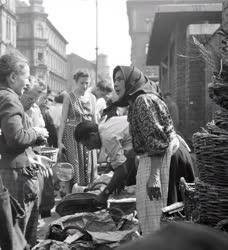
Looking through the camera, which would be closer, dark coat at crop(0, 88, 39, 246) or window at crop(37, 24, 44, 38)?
dark coat at crop(0, 88, 39, 246)

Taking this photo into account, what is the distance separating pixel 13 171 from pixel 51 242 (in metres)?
0.61

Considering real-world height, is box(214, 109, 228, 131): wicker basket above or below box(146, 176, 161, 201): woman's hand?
above

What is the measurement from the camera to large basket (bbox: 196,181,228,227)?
1.95 meters

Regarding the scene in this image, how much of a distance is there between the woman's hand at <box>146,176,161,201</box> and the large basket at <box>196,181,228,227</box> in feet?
5.18

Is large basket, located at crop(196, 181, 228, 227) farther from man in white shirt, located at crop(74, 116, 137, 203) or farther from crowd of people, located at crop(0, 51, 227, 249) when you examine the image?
man in white shirt, located at crop(74, 116, 137, 203)

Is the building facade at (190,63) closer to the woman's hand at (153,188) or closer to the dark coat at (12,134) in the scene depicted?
the woman's hand at (153,188)

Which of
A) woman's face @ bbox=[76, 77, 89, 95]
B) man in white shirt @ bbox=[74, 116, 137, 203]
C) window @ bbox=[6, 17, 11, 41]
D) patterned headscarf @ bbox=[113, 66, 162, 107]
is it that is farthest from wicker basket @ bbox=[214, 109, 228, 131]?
window @ bbox=[6, 17, 11, 41]

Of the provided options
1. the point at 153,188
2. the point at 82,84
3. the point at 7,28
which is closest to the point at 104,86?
the point at 82,84

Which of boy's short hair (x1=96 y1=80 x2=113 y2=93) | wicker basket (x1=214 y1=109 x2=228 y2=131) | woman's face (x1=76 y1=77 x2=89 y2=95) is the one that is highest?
boy's short hair (x1=96 y1=80 x2=113 y2=93)

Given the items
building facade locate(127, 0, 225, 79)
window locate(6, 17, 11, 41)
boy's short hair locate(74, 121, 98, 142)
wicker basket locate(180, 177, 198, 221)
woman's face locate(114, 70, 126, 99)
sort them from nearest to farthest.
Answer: wicker basket locate(180, 177, 198, 221) → woman's face locate(114, 70, 126, 99) → boy's short hair locate(74, 121, 98, 142) → building facade locate(127, 0, 225, 79) → window locate(6, 17, 11, 41)

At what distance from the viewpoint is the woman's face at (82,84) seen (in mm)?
6812

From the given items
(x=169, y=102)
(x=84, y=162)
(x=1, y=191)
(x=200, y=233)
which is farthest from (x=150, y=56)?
(x=200, y=233)

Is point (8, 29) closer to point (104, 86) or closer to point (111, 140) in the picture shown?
point (104, 86)

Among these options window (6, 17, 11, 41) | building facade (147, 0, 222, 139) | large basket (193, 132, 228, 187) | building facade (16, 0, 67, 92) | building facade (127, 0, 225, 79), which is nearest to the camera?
large basket (193, 132, 228, 187)
